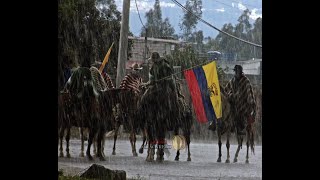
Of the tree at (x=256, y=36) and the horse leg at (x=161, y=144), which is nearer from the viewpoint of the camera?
the tree at (x=256, y=36)

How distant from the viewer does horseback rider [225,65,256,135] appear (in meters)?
4.39

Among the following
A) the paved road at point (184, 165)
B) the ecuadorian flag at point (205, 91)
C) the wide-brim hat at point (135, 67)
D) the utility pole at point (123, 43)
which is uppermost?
the utility pole at point (123, 43)

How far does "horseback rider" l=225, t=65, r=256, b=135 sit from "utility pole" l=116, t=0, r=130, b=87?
2.84 feet

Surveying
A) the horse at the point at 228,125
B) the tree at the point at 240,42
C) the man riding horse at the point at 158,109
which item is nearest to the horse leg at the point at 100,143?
the man riding horse at the point at 158,109

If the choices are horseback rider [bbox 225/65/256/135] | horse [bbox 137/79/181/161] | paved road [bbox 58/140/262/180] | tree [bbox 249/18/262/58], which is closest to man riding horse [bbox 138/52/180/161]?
horse [bbox 137/79/181/161]

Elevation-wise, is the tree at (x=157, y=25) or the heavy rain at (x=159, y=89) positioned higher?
the tree at (x=157, y=25)

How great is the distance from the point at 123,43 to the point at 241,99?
1064 mm

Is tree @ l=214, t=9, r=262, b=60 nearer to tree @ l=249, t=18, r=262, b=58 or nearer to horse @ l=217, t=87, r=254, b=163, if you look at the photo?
tree @ l=249, t=18, r=262, b=58

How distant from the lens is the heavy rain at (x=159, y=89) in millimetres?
4398

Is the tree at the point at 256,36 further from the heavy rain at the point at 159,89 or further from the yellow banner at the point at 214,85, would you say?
the yellow banner at the point at 214,85

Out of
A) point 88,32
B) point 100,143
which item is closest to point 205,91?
point 100,143
